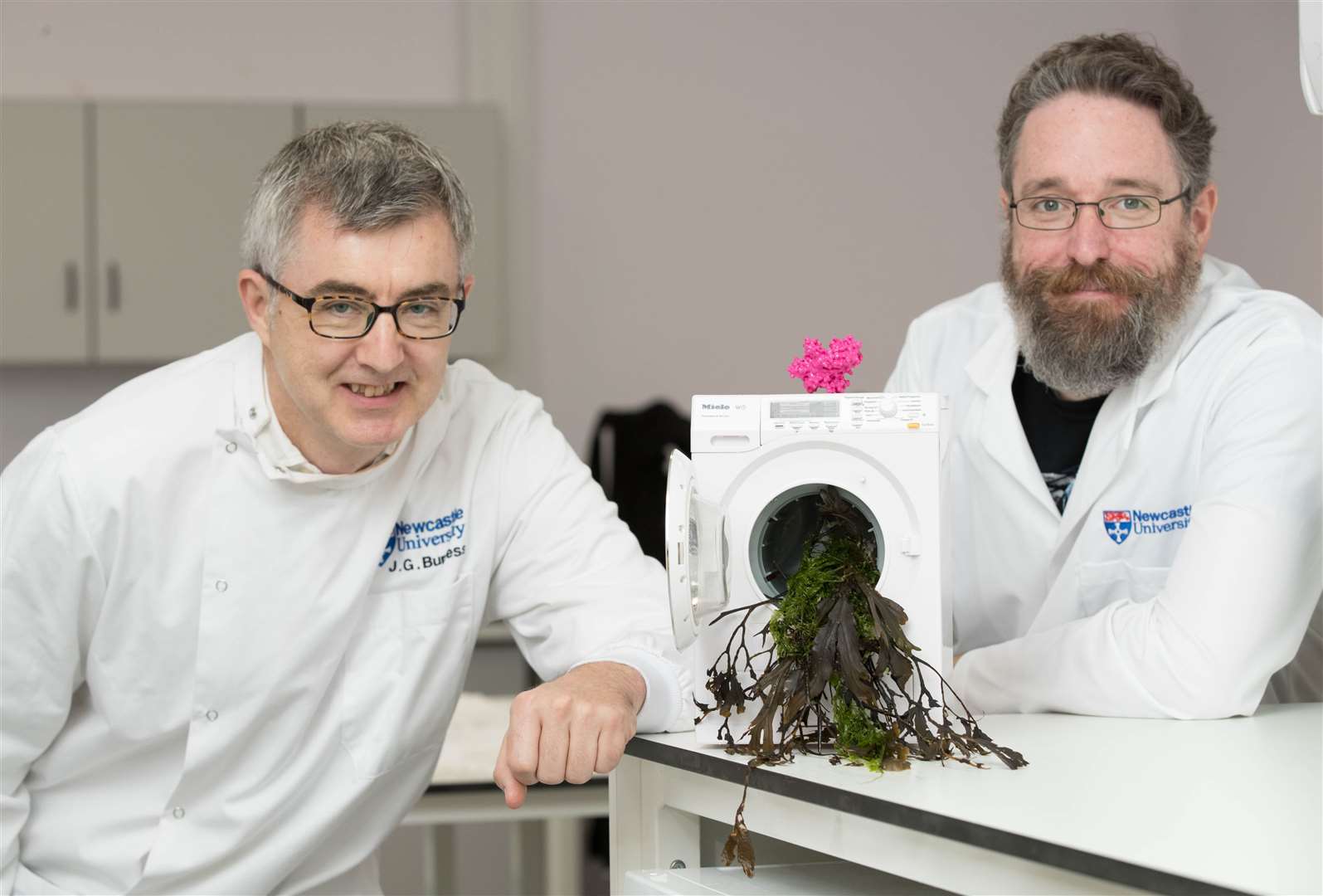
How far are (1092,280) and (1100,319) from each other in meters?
0.08

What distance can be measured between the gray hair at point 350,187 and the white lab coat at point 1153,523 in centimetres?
75

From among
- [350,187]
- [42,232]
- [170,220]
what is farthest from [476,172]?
[350,187]

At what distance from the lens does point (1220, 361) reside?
207cm

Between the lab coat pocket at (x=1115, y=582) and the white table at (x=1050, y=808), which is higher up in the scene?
the lab coat pocket at (x=1115, y=582)

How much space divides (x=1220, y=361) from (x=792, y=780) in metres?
1.08

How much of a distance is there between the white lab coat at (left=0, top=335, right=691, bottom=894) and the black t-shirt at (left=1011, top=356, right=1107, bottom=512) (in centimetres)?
77

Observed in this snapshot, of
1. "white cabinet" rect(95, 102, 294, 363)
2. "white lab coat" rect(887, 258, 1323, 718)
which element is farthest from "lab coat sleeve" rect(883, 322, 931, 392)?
"white cabinet" rect(95, 102, 294, 363)

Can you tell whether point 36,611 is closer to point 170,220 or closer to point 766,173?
point 170,220

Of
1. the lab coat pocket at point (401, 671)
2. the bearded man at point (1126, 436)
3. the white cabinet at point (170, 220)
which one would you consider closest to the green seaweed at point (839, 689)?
the bearded man at point (1126, 436)

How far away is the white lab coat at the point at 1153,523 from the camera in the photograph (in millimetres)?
1787

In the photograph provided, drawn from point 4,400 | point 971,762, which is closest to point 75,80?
point 4,400

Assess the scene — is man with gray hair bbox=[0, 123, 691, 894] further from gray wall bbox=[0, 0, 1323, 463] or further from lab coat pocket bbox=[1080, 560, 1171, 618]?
gray wall bbox=[0, 0, 1323, 463]

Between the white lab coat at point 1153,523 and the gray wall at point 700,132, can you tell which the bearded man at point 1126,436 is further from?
the gray wall at point 700,132

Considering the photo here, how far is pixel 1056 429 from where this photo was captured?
2.31 metres
